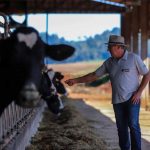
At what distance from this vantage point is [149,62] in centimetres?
1702

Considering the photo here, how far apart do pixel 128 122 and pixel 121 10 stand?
1433 centimetres

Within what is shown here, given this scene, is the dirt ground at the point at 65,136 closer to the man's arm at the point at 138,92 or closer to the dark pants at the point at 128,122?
the dark pants at the point at 128,122

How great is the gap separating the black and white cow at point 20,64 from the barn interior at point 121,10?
1193cm

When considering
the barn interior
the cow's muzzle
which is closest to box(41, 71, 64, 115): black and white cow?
the cow's muzzle

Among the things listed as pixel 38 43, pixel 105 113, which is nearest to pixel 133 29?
pixel 105 113

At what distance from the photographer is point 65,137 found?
9727mm

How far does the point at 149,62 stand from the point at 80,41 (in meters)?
35.9

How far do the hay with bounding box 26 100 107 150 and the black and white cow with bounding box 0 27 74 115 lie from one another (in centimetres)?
343

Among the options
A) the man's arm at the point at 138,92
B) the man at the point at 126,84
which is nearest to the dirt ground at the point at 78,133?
the man at the point at 126,84

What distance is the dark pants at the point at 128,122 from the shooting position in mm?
7527

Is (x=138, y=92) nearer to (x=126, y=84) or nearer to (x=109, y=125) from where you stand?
(x=126, y=84)

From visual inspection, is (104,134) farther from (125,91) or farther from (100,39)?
(100,39)

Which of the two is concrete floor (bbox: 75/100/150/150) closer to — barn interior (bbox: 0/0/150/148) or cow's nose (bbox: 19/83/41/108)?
barn interior (bbox: 0/0/150/148)

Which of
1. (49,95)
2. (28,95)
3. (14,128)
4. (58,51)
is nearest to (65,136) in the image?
(14,128)
